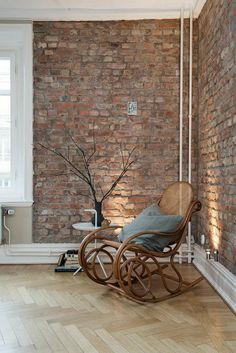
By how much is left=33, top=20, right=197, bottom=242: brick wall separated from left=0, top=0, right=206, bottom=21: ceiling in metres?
0.10

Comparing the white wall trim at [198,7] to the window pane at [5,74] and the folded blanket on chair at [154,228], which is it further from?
the folded blanket on chair at [154,228]

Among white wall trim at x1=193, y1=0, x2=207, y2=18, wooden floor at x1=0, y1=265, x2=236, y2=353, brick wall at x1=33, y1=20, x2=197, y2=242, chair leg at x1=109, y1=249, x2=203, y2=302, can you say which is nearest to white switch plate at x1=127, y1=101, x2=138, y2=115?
brick wall at x1=33, y1=20, x2=197, y2=242

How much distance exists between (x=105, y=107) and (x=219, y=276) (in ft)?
7.77

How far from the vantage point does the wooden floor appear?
8.28ft

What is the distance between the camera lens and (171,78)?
4938 millimetres

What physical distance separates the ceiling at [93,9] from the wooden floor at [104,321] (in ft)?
9.90

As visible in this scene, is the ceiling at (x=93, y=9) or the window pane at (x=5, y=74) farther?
the window pane at (x=5, y=74)

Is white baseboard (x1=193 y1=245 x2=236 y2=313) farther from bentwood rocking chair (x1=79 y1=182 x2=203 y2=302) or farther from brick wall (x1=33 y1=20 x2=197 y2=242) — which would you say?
brick wall (x1=33 y1=20 x2=197 y2=242)

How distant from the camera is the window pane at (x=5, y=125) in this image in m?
5.07

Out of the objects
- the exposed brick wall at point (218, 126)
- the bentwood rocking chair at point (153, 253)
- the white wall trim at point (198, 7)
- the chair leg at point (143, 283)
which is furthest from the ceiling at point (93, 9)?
the chair leg at point (143, 283)

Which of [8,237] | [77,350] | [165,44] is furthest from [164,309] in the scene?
[165,44]

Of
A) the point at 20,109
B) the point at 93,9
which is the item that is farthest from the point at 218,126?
the point at 20,109

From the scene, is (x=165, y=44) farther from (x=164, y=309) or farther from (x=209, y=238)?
(x=164, y=309)

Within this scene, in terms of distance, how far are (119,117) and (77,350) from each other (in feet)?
10.00
